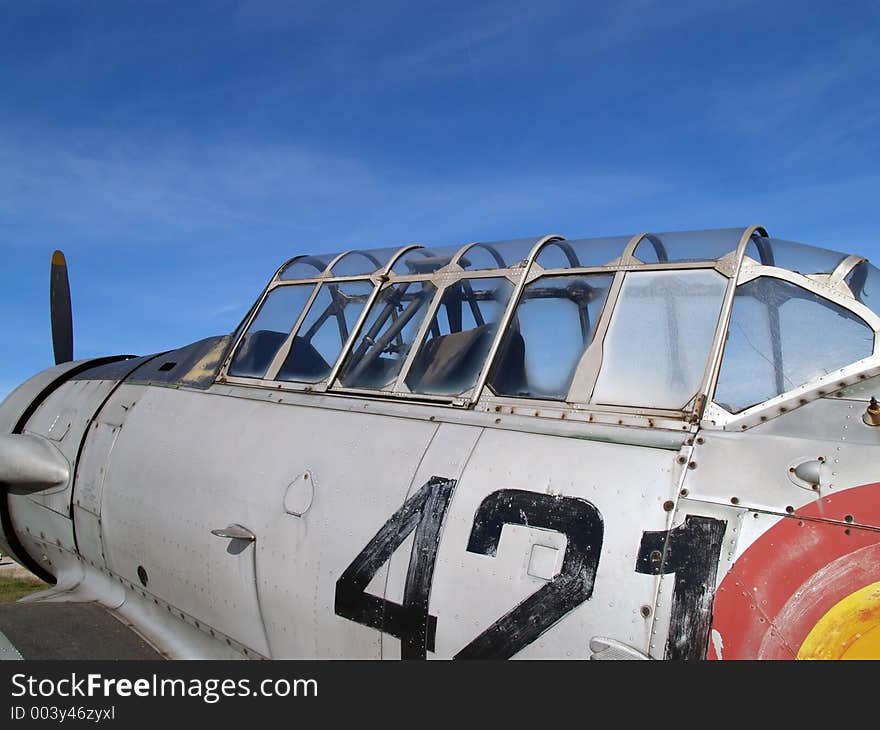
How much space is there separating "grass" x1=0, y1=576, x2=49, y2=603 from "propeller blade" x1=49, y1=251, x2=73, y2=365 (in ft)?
45.1

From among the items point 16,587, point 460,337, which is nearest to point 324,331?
point 460,337

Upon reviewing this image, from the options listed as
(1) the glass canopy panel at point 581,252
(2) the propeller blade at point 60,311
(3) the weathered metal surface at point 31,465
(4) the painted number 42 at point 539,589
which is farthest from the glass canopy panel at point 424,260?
(2) the propeller blade at point 60,311

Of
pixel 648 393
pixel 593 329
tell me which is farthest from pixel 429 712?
pixel 593 329

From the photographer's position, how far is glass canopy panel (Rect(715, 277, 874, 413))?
3188mm

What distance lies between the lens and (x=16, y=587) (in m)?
21.7

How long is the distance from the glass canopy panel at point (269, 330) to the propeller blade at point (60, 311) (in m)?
4.73

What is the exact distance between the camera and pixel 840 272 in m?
3.43

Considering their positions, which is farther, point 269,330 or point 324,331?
point 269,330

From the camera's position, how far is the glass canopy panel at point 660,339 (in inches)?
133

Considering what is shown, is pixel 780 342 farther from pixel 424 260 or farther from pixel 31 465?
pixel 31 465

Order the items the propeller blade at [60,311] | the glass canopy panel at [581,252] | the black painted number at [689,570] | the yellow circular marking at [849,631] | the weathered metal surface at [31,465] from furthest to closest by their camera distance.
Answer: the propeller blade at [60,311]
the weathered metal surface at [31,465]
the glass canopy panel at [581,252]
the black painted number at [689,570]
the yellow circular marking at [849,631]

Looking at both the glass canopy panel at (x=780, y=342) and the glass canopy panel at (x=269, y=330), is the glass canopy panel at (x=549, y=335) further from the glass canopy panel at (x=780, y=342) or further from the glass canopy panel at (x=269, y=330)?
the glass canopy panel at (x=269, y=330)

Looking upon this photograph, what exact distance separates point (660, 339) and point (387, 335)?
72.7 inches

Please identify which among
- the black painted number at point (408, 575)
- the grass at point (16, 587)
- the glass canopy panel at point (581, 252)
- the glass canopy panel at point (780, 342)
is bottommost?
the grass at point (16, 587)
